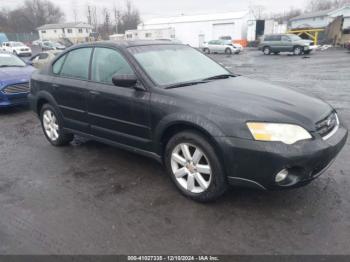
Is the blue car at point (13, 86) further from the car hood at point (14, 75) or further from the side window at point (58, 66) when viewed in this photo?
the side window at point (58, 66)

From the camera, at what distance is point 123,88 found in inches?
145

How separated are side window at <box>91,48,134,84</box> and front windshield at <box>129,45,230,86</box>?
0.61ft

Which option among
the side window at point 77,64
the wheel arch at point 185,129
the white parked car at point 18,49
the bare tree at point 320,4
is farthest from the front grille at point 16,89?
the bare tree at point 320,4

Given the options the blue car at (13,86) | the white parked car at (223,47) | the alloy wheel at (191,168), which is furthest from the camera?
the white parked car at (223,47)

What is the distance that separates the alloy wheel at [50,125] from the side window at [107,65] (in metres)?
1.39

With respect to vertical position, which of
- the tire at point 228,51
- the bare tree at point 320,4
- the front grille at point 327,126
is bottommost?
the tire at point 228,51

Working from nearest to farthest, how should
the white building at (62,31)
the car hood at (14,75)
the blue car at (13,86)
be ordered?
the blue car at (13,86) < the car hood at (14,75) < the white building at (62,31)

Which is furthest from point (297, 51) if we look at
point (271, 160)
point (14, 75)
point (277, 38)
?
point (271, 160)

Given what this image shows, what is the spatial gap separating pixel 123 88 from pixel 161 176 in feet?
4.00

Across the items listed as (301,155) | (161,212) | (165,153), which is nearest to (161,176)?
(165,153)

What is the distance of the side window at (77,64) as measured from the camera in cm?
427

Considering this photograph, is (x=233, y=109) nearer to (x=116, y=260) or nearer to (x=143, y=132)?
(x=143, y=132)

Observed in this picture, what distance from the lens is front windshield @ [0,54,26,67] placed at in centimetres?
875

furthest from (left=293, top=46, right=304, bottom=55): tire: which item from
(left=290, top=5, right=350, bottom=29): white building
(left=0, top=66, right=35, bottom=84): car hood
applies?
(left=0, top=66, right=35, bottom=84): car hood
